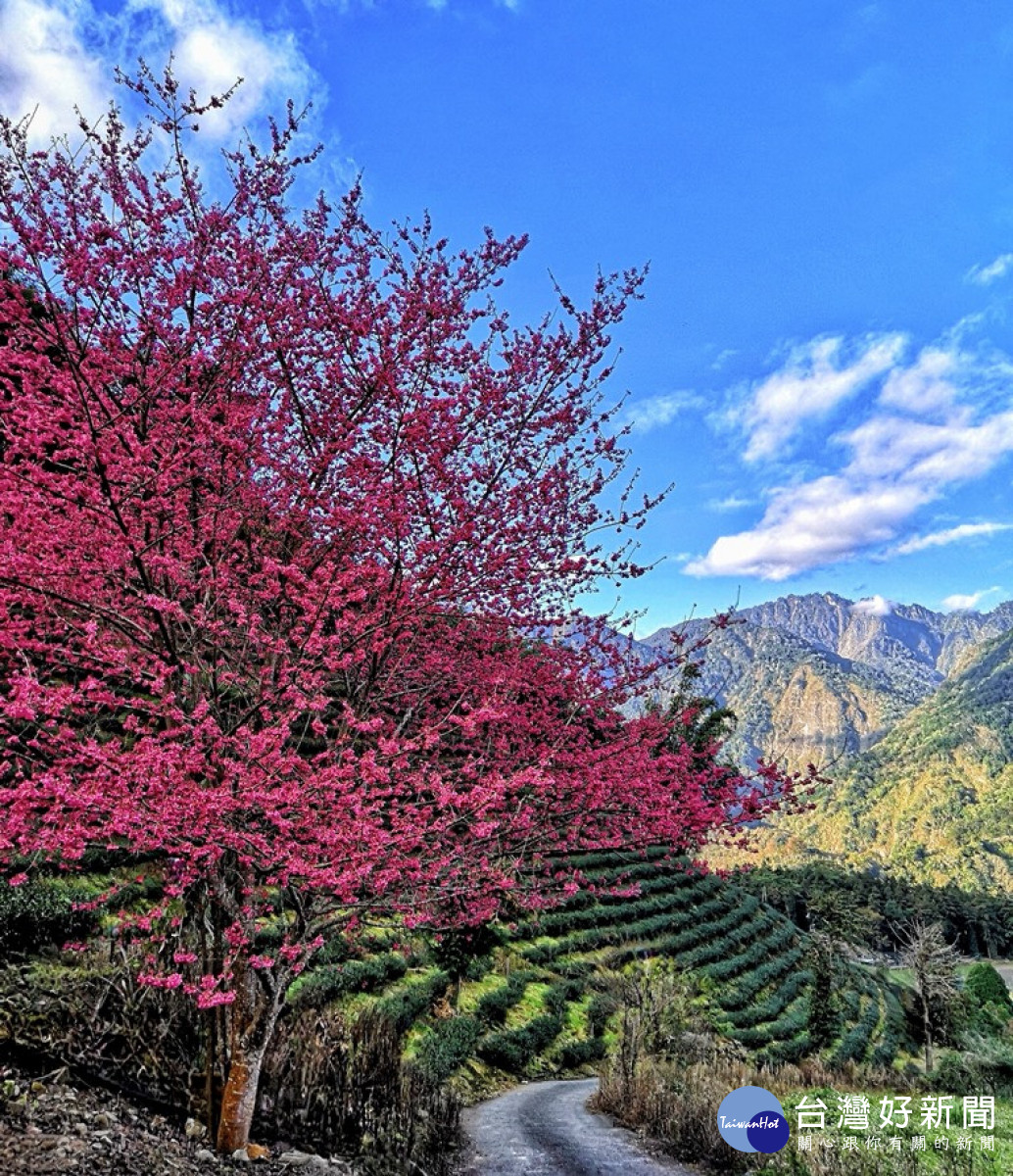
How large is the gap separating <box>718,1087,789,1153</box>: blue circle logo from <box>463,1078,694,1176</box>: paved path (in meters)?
0.66

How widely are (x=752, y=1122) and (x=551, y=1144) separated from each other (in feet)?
8.50

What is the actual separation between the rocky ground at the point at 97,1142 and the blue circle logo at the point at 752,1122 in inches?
194

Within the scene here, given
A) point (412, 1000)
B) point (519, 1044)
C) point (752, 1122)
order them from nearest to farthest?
point (752, 1122) < point (412, 1000) < point (519, 1044)

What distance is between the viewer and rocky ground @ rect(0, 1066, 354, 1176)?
4109mm

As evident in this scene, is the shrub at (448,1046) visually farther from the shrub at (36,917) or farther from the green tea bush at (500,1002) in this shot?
the shrub at (36,917)

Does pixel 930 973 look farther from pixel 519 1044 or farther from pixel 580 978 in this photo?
pixel 519 1044

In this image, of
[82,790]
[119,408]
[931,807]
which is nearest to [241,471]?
[119,408]

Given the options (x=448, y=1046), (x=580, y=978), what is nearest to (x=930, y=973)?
(x=580, y=978)

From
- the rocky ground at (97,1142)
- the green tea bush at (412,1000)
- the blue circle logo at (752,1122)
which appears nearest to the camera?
the rocky ground at (97,1142)

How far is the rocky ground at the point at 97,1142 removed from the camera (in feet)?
13.5

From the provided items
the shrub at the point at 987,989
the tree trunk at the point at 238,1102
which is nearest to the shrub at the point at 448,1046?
the tree trunk at the point at 238,1102

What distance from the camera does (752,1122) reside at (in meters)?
8.00

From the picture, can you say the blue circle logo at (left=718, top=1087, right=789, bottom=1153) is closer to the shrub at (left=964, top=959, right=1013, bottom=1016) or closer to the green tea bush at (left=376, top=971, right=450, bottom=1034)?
the green tea bush at (left=376, top=971, right=450, bottom=1034)

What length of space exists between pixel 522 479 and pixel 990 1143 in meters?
11.3
